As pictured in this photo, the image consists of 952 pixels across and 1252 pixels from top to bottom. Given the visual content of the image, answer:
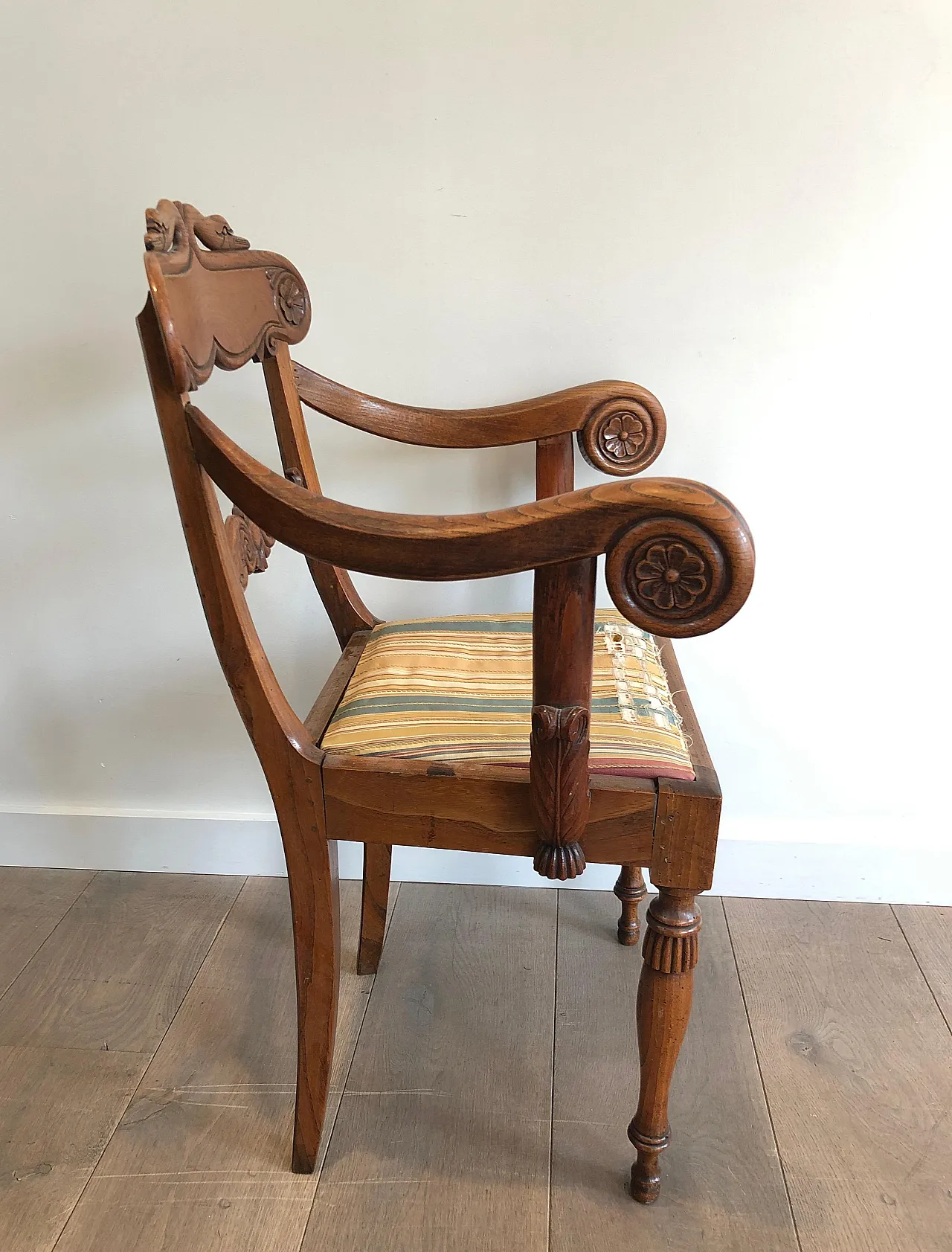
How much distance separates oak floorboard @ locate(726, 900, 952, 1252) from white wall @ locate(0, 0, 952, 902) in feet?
0.31

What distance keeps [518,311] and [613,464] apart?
10.4 inches

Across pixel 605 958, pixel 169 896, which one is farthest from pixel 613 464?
pixel 169 896

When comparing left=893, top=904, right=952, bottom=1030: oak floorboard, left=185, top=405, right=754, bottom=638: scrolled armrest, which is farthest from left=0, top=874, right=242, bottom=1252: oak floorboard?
left=893, top=904, right=952, bottom=1030: oak floorboard

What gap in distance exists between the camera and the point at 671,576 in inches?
26.7

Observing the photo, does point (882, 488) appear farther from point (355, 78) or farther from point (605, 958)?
point (355, 78)

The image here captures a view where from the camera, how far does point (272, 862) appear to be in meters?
1.50

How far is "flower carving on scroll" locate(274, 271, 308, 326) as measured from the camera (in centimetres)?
104

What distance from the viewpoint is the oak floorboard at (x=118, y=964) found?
120 cm

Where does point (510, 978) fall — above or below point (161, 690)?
below

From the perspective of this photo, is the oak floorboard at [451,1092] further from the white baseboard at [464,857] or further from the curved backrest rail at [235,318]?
the curved backrest rail at [235,318]

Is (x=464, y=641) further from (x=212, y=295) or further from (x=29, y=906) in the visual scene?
(x=29, y=906)

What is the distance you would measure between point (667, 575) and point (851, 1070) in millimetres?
784

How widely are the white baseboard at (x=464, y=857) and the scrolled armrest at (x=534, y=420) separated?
0.64 m

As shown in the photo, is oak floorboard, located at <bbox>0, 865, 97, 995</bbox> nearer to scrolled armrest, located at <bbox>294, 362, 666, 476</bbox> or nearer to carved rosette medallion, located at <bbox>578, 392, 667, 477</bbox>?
scrolled armrest, located at <bbox>294, 362, 666, 476</bbox>
